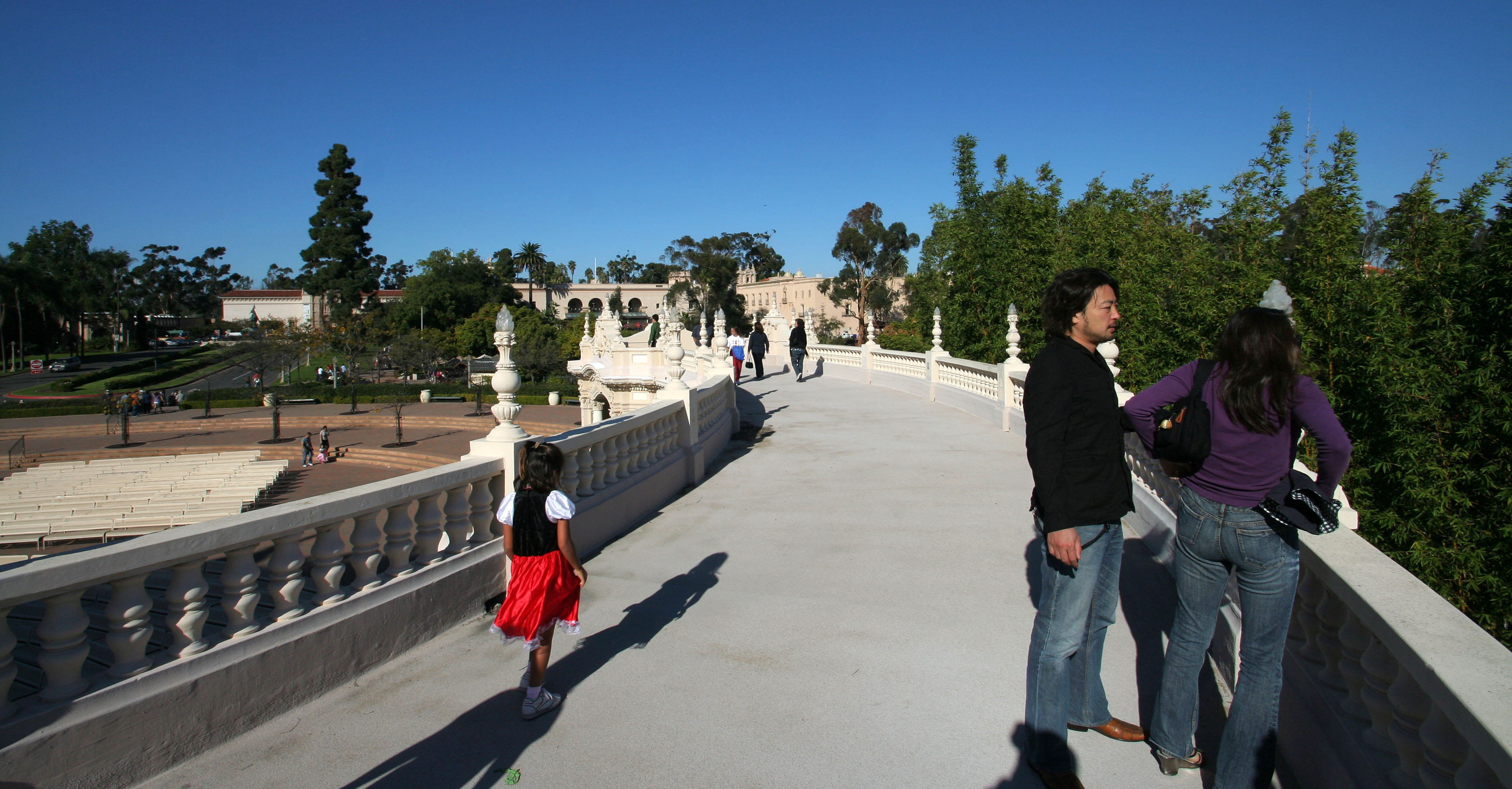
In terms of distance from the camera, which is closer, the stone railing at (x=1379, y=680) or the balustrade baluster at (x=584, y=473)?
the stone railing at (x=1379, y=680)

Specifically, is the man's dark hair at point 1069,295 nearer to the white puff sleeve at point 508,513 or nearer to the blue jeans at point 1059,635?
the blue jeans at point 1059,635

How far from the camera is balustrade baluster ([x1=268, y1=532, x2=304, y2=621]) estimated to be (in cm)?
367

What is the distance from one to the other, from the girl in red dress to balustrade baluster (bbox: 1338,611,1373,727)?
3.13 metres

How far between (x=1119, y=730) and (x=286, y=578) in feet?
12.8

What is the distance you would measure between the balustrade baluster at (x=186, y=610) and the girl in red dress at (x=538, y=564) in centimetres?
120

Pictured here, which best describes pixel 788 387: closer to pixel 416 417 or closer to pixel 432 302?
pixel 416 417

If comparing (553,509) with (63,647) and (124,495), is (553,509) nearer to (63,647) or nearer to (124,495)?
(63,647)

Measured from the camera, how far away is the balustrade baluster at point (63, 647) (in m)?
2.80

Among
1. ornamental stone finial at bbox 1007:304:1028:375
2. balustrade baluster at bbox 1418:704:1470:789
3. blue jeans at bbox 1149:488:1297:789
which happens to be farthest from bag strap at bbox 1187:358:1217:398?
ornamental stone finial at bbox 1007:304:1028:375


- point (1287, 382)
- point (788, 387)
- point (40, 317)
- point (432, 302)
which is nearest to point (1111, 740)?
point (1287, 382)

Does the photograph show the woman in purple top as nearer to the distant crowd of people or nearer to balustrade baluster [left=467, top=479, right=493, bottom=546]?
balustrade baluster [left=467, top=479, right=493, bottom=546]

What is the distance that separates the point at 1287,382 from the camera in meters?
2.65

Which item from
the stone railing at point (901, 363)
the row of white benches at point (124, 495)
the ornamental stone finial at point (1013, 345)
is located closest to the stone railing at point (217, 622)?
the ornamental stone finial at point (1013, 345)

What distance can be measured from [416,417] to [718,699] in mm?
47196
